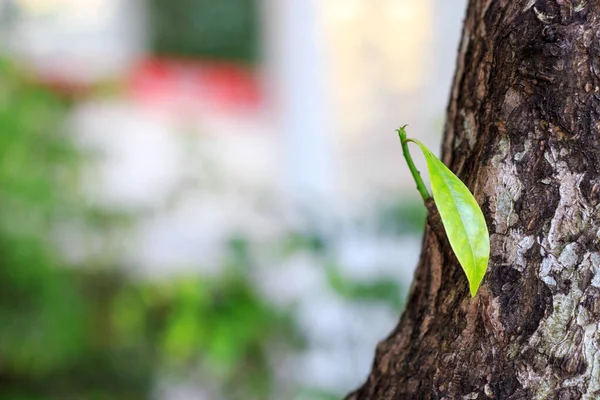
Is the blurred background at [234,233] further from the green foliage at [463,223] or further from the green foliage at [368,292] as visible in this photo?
the green foliage at [463,223]

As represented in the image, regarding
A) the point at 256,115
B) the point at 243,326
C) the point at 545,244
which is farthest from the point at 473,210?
the point at 256,115

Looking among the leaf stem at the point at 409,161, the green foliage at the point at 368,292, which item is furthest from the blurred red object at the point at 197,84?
the leaf stem at the point at 409,161

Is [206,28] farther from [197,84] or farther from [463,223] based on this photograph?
[463,223]

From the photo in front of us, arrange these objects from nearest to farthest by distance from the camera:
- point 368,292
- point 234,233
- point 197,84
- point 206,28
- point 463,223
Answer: point 463,223
point 368,292
point 234,233
point 197,84
point 206,28

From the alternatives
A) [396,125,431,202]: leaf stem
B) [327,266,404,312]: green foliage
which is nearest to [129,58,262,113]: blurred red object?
[327,266,404,312]: green foliage

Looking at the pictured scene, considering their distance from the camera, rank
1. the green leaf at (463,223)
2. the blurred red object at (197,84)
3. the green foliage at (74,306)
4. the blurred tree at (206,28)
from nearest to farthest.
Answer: the green leaf at (463,223) → the green foliage at (74,306) → the blurred red object at (197,84) → the blurred tree at (206,28)

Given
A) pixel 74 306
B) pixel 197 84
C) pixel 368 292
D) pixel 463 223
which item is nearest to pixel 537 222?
pixel 463 223
